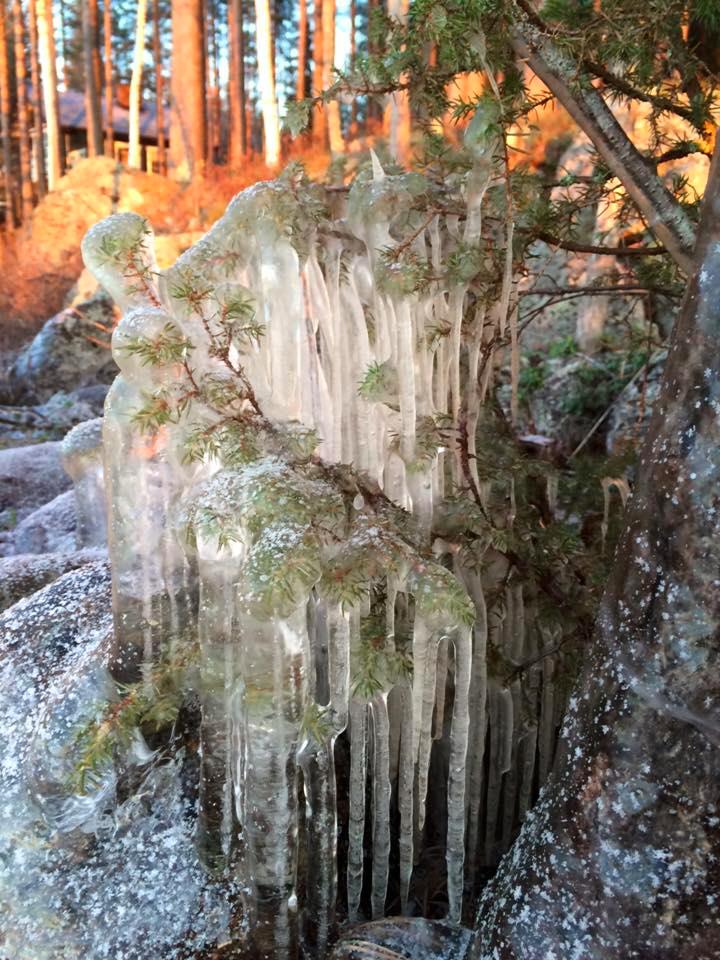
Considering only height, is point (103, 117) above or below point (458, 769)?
above

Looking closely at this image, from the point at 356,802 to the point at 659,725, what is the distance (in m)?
0.98

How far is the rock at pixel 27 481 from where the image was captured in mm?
7660

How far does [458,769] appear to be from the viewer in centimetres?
221

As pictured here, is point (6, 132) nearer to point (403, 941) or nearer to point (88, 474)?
point (88, 474)

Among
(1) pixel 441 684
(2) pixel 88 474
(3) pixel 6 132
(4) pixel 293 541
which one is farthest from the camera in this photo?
(3) pixel 6 132

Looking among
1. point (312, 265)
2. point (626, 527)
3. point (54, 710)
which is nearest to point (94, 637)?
point (54, 710)

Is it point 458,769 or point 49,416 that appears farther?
point 49,416

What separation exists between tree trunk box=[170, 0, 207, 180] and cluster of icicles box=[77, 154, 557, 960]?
13.9 meters

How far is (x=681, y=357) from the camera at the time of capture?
171 centimetres

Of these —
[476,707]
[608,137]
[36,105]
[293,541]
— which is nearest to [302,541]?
[293,541]

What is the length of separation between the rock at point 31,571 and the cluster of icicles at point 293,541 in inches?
88.6

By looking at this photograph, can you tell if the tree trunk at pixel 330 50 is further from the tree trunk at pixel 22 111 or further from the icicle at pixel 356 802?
the icicle at pixel 356 802

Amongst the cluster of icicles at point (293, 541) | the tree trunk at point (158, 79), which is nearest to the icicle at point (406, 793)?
the cluster of icicles at point (293, 541)

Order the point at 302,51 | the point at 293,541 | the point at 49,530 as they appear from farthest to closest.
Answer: the point at 302,51
the point at 49,530
the point at 293,541
